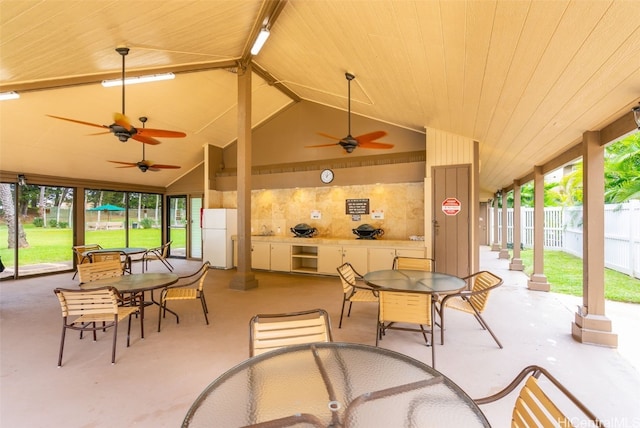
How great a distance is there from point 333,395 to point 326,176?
6.29 meters

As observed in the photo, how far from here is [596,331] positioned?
10.4ft

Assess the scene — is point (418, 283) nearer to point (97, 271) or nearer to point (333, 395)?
point (333, 395)

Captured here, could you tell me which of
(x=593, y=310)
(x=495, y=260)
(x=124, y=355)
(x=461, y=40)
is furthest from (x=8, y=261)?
(x=495, y=260)

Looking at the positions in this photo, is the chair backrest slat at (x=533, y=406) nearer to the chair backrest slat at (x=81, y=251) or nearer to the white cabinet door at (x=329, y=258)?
the white cabinet door at (x=329, y=258)

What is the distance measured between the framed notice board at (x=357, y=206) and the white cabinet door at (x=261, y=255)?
7.44 feet

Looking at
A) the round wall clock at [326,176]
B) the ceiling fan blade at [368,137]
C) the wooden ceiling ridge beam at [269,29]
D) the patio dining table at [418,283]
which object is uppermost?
the wooden ceiling ridge beam at [269,29]

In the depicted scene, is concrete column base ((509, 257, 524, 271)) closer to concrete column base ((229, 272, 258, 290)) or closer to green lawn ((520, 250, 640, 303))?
green lawn ((520, 250, 640, 303))

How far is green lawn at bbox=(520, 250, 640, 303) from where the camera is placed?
16.7 feet

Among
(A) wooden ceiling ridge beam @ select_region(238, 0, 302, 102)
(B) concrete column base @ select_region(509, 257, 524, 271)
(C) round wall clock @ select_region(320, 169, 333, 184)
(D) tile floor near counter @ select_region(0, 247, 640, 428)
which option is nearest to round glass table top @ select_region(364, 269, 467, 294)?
(D) tile floor near counter @ select_region(0, 247, 640, 428)

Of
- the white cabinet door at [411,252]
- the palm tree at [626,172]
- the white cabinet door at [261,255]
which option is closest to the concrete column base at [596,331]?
the white cabinet door at [411,252]

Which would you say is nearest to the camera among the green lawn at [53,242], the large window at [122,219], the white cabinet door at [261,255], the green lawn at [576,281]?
the green lawn at [576,281]

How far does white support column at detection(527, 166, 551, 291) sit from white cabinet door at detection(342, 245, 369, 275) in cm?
322

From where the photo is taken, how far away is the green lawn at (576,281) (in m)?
5.09

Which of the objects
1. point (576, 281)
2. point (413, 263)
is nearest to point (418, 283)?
point (413, 263)
